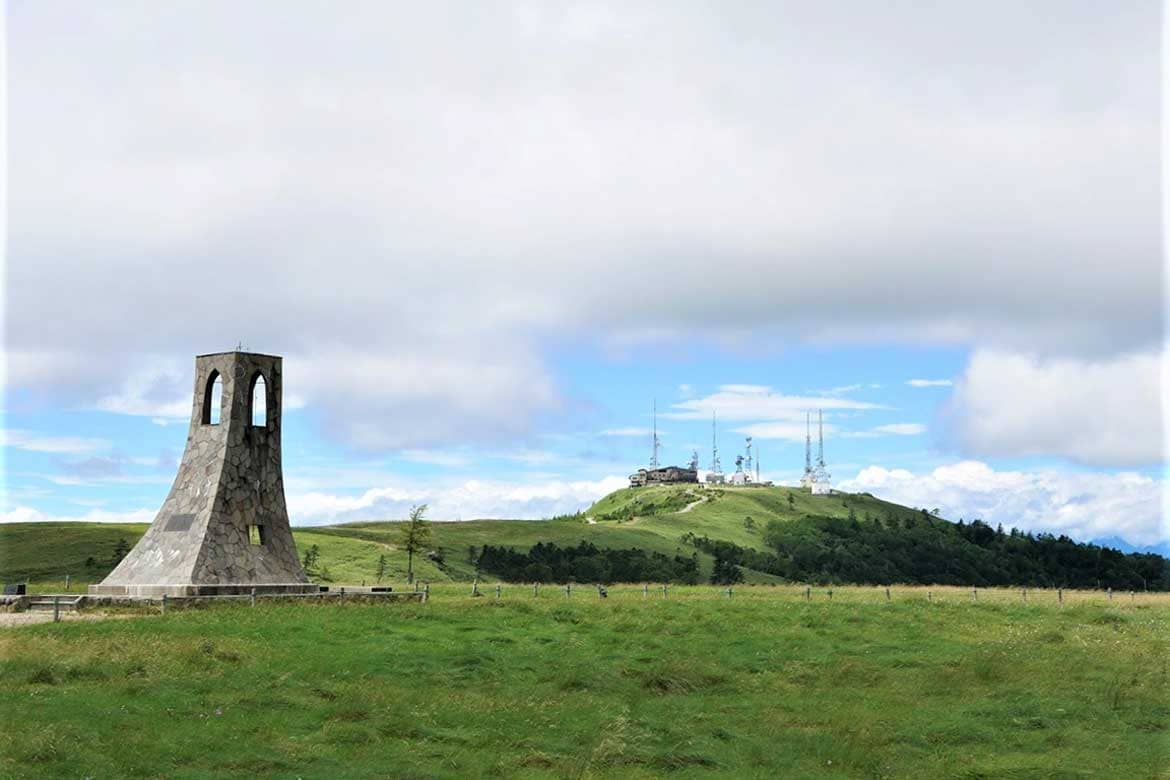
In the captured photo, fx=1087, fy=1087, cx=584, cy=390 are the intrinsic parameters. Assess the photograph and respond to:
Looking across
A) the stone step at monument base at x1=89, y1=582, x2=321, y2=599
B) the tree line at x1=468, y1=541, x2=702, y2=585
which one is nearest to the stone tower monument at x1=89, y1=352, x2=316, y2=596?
the stone step at monument base at x1=89, y1=582, x2=321, y2=599

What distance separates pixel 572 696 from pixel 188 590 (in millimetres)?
27615

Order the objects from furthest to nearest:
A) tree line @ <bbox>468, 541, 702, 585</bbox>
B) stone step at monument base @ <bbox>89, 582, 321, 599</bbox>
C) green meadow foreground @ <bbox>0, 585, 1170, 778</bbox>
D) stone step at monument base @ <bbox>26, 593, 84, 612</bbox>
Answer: tree line @ <bbox>468, 541, 702, 585</bbox> < stone step at monument base @ <bbox>89, 582, 321, 599</bbox> < stone step at monument base @ <bbox>26, 593, 84, 612</bbox> < green meadow foreground @ <bbox>0, 585, 1170, 778</bbox>

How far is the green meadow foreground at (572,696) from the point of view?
23.0 metres

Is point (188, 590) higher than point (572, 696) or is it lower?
higher

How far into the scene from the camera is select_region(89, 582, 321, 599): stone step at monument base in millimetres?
51281

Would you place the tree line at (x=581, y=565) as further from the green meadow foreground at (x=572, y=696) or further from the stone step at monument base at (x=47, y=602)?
the green meadow foreground at (x=572, y=696)

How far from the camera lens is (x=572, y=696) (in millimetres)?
30422

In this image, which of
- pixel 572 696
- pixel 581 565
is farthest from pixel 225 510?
pixel 581 565

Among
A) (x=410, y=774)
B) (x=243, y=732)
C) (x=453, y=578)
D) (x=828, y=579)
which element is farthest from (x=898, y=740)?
(x=828, y=579)

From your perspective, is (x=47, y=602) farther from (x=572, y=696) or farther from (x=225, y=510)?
(x=572, y=696)

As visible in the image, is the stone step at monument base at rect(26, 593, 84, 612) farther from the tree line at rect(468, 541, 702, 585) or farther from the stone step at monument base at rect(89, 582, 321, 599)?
the tree line at rect(468, 541, 702, 585)

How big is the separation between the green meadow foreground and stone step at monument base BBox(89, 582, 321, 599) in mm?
4066

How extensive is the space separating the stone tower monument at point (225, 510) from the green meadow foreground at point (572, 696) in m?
5.93

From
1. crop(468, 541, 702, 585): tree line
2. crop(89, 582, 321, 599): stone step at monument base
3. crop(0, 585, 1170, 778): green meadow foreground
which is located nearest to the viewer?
crop(0, 585, 1170, 778): green meadow foreground
